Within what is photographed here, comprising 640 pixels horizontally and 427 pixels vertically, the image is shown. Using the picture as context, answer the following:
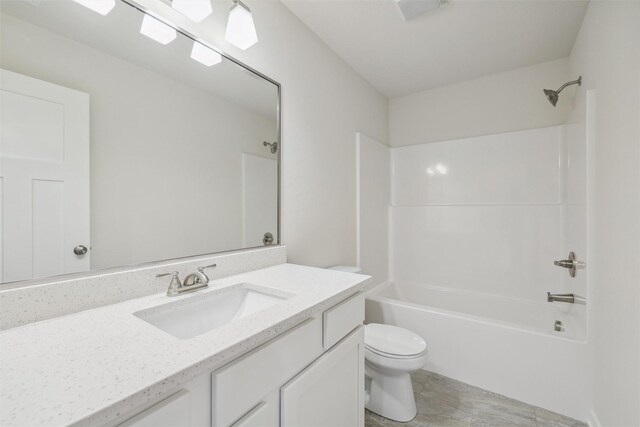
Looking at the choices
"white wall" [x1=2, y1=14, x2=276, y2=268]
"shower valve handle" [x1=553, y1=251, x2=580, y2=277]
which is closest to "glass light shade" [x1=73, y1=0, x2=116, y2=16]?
"white wall" [x1=2, y1=14, x2=276, y2=268]

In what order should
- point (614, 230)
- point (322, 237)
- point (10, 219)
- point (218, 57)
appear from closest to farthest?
1. point (10, 219)
2. point (614, 230)
3. point (218, 57)
4. point (322, 237)

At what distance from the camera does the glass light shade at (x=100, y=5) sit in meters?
0.91

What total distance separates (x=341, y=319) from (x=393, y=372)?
A: 780 mm

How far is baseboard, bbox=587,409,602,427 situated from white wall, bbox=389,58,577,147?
2027 mm

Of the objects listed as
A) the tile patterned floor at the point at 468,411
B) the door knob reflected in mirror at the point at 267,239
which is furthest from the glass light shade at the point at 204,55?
the tile patterned floor at the point at 468,411

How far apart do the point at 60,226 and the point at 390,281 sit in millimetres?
2734

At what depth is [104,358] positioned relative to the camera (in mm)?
563

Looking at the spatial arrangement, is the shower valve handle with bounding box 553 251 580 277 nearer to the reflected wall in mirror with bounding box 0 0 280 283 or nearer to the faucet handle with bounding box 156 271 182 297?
the reflected wall in mirror with bounding box 0 0 280 283

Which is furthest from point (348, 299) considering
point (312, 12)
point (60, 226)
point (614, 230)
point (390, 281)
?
point (390, 281)

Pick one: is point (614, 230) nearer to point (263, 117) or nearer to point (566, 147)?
point (566, 147)

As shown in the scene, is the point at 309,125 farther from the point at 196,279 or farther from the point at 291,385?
the point at 291,385

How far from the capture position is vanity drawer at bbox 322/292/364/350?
97 cm

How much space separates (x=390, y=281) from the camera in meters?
2.97

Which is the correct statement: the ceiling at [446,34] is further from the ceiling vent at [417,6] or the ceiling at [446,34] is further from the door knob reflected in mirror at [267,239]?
the door knob reflected in mirror at [267,239]
